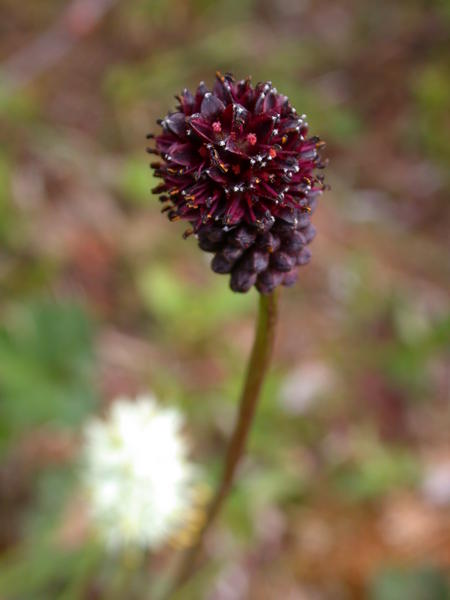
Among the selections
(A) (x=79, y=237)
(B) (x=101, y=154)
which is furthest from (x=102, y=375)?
(B) (x=101, y=154)

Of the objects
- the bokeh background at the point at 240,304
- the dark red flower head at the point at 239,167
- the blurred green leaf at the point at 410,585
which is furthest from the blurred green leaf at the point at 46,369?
the dark red flower head at the point at 239,167

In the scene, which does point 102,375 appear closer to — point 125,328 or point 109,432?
point 125,328

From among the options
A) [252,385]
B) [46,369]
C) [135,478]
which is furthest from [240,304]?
[252,385]

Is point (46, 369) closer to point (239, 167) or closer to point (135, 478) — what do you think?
point (135, 478)

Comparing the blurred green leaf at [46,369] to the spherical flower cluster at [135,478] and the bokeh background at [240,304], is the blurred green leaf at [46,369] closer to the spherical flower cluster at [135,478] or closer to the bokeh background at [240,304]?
the bokeh background at [240,304]

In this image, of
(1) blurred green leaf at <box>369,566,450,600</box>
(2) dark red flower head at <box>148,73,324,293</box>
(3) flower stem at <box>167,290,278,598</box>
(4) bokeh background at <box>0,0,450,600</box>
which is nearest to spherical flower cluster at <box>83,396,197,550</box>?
(4) bokeh background at <box>0,0,450,600</box>

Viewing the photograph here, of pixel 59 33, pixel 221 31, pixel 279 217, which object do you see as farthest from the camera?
pixel 221 31
